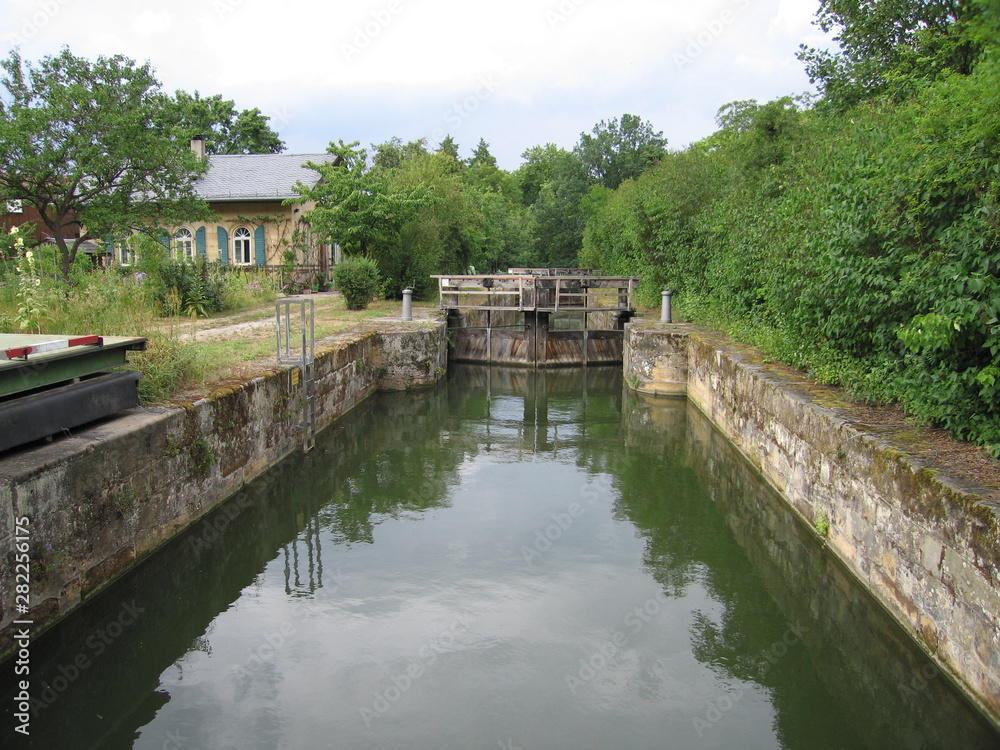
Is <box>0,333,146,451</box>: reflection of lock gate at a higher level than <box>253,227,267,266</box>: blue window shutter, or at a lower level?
lower

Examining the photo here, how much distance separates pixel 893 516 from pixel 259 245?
22712 millimetres

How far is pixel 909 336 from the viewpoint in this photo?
4973mm

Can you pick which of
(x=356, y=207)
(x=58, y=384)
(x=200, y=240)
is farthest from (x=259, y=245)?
(x=58, y=384)

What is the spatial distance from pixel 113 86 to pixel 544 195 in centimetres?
3581

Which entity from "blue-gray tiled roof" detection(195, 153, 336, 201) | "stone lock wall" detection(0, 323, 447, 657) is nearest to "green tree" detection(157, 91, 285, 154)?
"blue-gray tiled roof" detection(195, 153, 336, 201)

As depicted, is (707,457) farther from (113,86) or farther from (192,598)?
(113,86)

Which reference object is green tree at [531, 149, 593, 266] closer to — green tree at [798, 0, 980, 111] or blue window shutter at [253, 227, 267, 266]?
blue window shutter at [253, 227, 267, 266]

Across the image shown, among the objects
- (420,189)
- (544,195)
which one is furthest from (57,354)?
(544,195)

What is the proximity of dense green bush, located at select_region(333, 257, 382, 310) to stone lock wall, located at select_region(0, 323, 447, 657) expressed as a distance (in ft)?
26.6

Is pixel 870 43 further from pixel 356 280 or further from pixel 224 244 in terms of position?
pixel 224 244

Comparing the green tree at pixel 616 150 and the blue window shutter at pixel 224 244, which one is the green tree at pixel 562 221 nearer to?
the green tree at pixel 616 150

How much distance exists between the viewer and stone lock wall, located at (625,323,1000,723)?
153 inches

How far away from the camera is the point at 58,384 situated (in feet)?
17.2

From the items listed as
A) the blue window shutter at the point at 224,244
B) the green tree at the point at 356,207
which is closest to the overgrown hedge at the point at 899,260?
the green tree at the point at 356,207
